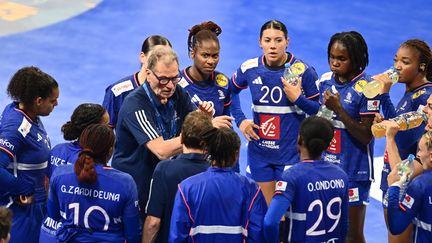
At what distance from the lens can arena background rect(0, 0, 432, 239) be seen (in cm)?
1350

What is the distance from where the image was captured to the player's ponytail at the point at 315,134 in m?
6.41

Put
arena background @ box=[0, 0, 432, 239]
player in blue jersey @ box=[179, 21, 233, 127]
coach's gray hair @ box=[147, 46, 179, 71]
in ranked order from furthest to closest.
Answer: arena background @ box=[0, 0, 432, 239]
player in blue jersey @ box=[179, 21, 233, 127]
coach's gray hair @ box=[147, 46, 179, 71]

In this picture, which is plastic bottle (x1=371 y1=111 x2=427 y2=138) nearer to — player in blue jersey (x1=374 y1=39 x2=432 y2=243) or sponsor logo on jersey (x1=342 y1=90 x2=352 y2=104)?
player in blue jersey (x1=374 y1=39 x2=432 y2=243)

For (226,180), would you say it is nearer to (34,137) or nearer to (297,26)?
(34,137)

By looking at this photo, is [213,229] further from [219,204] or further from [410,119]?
[410,119]

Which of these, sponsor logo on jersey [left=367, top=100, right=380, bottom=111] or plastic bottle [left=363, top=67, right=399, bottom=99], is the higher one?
plastic bottle [left=363, top=67, right=399, bottom=99]

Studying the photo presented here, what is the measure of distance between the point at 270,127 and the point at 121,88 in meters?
1.55

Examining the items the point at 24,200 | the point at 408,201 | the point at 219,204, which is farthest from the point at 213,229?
the point at 24,200

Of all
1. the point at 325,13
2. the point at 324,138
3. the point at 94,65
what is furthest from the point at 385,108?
the point at 325,13

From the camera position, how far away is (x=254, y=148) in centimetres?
902

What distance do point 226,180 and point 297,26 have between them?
31.5 ft

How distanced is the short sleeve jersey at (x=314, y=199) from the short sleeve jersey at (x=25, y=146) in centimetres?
211

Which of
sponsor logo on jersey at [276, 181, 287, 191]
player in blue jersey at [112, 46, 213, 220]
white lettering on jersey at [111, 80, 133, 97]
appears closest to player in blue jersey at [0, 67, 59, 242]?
player in blue jersey at [112, 46, 213, 220]

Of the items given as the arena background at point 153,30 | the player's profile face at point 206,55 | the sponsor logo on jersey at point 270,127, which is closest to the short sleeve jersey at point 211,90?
the player's profile face at point 206,55
